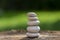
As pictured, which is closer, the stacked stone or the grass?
the stacked stone

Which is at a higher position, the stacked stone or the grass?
the stacked stone

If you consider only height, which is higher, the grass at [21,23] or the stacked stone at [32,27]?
the stacked stone at [32,27]

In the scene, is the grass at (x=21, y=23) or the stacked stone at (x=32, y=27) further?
the grass at (x=21, y=23)

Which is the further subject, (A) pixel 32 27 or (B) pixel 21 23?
(B) pixel 21 23

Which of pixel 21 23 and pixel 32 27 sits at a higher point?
pixel 32 27
